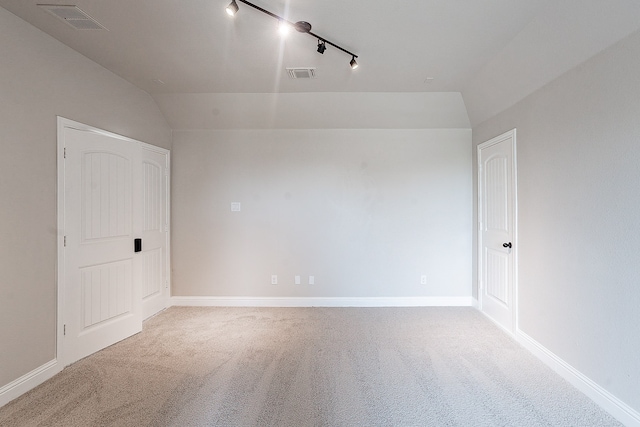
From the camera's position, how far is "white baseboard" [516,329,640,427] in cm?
175

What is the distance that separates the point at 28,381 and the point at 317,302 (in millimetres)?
2892

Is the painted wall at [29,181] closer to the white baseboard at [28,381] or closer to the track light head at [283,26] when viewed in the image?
the white baseboard at [28,381]

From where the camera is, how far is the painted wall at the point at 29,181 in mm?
2006

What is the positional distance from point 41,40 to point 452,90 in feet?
13.8

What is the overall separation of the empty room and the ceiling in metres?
0.02

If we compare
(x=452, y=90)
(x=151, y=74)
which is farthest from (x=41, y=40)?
(x=452, y=90)

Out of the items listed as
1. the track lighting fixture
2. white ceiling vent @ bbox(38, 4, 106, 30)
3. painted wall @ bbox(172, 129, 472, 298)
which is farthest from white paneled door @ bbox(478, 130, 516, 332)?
white ceiling vent @ bbox(38, 4, 106, 30)

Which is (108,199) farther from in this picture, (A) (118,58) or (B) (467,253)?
(B) (467,253)

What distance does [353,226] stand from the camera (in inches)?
157

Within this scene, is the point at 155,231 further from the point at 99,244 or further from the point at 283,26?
the point at 283,26

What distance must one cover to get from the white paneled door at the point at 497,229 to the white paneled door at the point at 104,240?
13.9ft

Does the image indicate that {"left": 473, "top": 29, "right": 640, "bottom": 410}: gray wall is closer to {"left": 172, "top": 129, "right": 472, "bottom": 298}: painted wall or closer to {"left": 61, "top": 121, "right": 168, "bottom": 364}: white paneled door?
{"left": 172, "top": 129, "right": 472, "bottom": 298}: painted wall

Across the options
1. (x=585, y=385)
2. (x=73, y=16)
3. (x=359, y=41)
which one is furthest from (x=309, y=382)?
(x=73, y=16)

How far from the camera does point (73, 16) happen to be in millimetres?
2078
